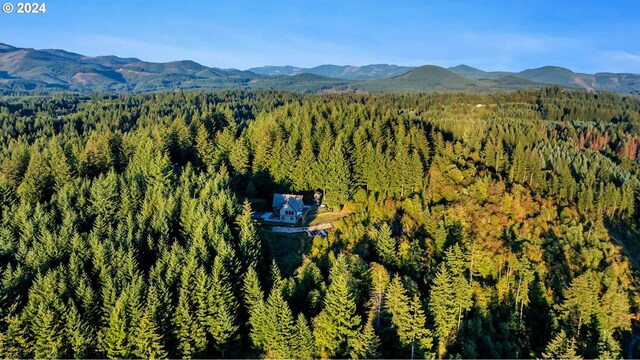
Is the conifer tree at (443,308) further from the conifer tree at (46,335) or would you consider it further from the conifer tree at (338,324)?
the conifer tree at (46,335)

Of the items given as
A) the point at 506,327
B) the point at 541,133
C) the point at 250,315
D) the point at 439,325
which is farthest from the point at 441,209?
the point at 541,133

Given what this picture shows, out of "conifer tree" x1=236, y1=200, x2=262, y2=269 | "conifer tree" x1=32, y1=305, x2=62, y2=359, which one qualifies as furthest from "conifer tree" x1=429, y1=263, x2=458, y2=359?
"conifer tree" x1=32, y1=305, x2=62, y2=359

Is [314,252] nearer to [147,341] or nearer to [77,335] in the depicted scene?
[147,341]

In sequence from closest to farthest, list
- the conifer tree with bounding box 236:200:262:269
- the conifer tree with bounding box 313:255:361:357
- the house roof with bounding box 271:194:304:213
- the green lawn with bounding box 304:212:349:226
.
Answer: the conifer tree with bounding box 313:255:361:357
the conifer tree with bounding box 236:200:262:269
the house roof with bounding box 271:194:304:213
the green lawn with bounding box 304:212:349:226

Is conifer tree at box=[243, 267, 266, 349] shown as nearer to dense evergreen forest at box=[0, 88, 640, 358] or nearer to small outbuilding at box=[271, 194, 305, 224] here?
dense evergreen forest at box=[0, 88, 640, 358]

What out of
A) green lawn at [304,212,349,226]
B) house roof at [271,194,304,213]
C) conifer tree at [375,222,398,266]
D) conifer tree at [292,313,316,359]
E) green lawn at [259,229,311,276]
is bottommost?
conifer tree at [292,313,316,359]

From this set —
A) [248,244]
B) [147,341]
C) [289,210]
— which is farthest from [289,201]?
[147,341]
